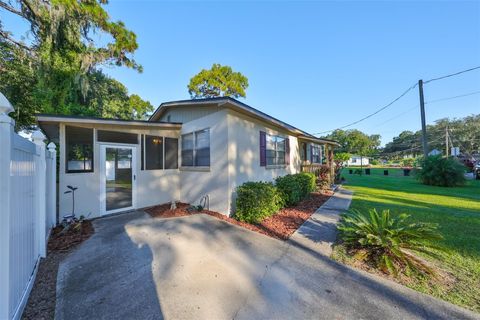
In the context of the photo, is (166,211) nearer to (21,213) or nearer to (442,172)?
(21,213)

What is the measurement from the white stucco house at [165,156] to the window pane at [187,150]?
0.12 ft

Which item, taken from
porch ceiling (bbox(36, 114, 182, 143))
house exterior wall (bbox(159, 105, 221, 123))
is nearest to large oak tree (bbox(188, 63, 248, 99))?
house exterior wall (bbox(159, 105, 221, 123))

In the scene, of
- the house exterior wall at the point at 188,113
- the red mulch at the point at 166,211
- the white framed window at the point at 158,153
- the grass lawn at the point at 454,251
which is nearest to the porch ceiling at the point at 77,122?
the white framed window at the point at 158,153

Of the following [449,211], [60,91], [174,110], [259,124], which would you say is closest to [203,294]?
[259,124]

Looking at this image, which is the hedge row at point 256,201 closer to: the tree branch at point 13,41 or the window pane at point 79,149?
the window pane at point 79,149

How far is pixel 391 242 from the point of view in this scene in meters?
3.37

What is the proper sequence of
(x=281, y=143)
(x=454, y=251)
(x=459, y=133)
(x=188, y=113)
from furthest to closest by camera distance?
(x=459, y=133) < (x=281, y=143) < (x=188, y=113) < (x=454, y=251)

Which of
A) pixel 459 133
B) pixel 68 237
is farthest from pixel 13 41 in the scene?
pixel 459 133

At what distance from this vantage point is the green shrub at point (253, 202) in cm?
566

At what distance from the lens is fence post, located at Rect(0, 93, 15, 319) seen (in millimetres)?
1642

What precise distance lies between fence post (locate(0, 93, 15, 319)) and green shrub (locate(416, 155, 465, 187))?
18.8 meters

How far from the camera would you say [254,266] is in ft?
11.0

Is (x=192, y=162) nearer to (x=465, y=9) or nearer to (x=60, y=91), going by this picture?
(x=60, y=91)

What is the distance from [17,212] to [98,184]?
13.9 ft
